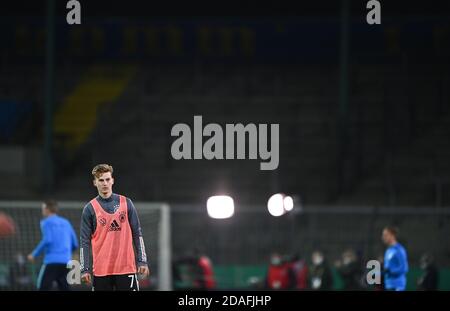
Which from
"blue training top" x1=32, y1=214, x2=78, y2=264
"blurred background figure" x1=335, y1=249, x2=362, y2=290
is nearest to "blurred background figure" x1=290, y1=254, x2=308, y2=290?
"blurred background figure" x1=335, y1=249, x2=362, y2=290

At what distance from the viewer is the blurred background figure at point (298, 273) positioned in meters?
21.7

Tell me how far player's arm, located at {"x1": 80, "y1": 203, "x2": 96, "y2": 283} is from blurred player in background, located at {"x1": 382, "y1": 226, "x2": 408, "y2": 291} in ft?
16.2

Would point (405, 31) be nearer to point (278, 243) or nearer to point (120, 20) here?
point (120, 20)

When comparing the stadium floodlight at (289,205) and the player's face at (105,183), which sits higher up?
the player's face at (105,183)

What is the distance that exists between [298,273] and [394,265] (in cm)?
733

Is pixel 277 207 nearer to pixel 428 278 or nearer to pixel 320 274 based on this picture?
pixel 320 274

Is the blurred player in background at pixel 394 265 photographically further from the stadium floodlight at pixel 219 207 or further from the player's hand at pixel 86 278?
the stadium floodlight at pixel 219 207

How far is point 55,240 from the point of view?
1506 centimetres

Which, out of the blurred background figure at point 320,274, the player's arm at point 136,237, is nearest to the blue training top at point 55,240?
the player's arm at point 136,237

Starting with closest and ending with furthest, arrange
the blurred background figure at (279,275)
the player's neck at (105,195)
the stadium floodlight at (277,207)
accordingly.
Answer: the player's neck at (105,195) < the stadium floodlight at (277,207) < the blurred background figure at (279,275)

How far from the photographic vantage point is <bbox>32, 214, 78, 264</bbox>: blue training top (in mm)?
15055

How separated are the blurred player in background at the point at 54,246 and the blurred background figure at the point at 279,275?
282 inches

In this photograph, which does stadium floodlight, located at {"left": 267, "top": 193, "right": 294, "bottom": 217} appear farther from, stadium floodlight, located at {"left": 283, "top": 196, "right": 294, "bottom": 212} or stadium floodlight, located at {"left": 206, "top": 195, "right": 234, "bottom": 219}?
stadium floodlight, located at {"left": 206, "top": 195, "right": 234, "bottom": 219}
